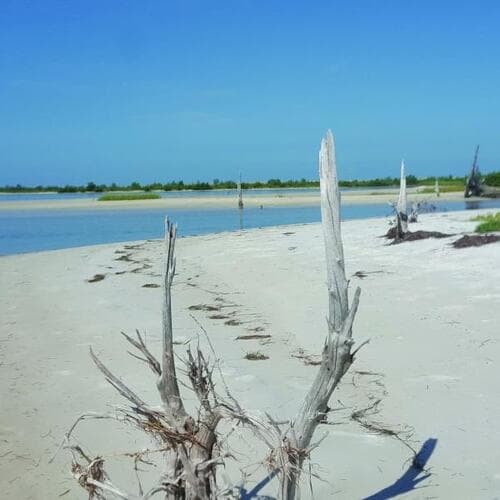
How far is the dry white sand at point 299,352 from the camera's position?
461 centimetres

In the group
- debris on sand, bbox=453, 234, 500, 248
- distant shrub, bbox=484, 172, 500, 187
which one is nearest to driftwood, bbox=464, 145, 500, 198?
distant shrub, bbox=484, 172, 500, 187

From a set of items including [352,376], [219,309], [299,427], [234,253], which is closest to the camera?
[299,427]

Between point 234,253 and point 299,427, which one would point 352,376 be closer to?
point 299,427

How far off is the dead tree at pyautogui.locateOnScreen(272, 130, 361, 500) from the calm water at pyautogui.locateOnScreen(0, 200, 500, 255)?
63.4 feet

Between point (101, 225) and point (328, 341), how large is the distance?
101ft

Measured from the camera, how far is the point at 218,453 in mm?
3584

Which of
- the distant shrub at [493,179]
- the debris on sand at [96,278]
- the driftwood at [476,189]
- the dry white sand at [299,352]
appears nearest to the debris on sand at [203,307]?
the dry white sand at [299,352]

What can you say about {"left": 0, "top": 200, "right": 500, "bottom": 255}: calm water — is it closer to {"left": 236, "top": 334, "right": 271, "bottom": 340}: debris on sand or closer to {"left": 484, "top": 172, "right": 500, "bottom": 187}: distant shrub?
{"left": 236, "top": 334, "right": 271, "bottom": 340}: debris on sand

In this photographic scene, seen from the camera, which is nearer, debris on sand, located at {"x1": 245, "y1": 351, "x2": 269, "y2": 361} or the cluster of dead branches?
the cluster of dead branches

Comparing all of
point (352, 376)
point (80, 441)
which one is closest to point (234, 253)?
point (352, 376)

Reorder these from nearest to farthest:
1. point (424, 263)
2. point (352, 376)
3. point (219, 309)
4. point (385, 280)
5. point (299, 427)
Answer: point (299, 427)
point (352, 376)
point (219, 309)
point (385, 280)
point (424, 263)

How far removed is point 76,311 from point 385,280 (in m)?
4.74

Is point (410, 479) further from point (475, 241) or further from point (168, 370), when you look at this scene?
point (475, 241)

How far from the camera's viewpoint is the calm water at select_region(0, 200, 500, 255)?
991 inches
